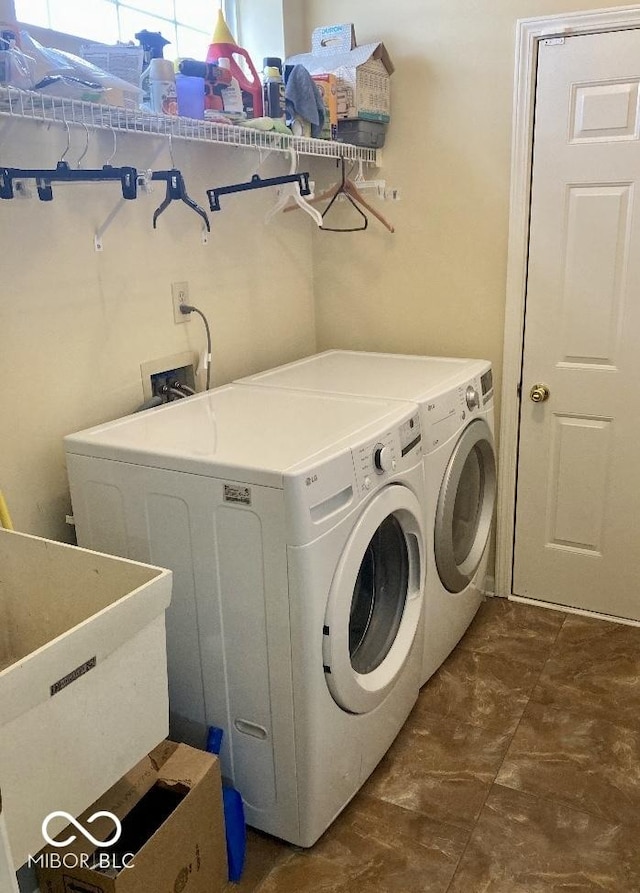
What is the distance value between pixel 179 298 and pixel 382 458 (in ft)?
2.90

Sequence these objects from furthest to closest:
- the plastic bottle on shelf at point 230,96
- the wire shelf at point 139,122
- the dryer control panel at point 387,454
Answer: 1. the plastic bottle on shelf at point 230,96
2. the dryer control panel at point 387,454
3. the wire shelf at point 139,122

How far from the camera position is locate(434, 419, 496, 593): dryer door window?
2.12 meters

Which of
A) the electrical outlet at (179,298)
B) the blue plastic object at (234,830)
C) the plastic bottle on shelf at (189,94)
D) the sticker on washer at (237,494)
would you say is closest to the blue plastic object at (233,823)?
the blue plastic object at (234,830)

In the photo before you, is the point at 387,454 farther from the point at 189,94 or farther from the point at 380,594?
the point at 189,94

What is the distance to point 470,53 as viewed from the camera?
7.86ft

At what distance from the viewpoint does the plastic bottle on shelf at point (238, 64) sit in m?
1.97

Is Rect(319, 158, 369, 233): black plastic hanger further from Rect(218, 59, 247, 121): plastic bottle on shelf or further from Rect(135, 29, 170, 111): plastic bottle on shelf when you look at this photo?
Rect(135, 29, 170, 111): plastic bottle on shelf

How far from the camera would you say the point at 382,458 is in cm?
171

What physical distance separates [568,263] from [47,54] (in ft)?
5.42

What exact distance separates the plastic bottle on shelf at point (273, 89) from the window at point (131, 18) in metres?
0.38

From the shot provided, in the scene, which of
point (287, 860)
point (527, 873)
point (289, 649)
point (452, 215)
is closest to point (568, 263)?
point (452, 215)

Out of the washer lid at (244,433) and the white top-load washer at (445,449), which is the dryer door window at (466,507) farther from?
the washer lid at (244,433)

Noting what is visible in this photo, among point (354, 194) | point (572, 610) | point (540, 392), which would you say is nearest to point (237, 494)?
point (540, 392)

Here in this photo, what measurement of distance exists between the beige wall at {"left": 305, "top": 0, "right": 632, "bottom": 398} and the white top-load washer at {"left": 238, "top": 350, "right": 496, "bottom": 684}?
0.19 m
